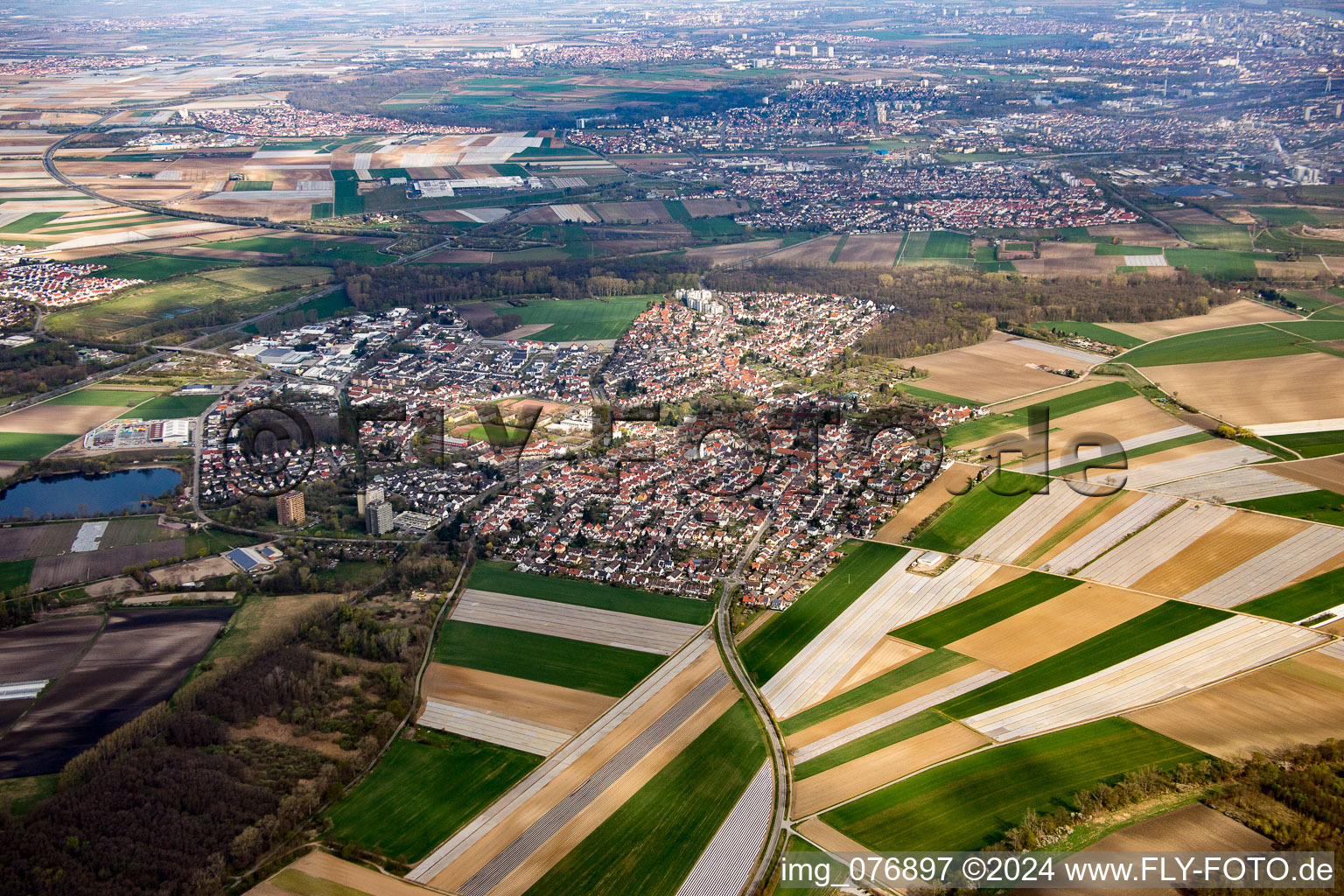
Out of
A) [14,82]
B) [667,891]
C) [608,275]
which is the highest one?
[14,82]

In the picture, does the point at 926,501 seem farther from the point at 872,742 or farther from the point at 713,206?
the point at 713,206

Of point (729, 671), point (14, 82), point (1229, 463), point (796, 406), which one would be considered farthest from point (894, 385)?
point (14, 82)

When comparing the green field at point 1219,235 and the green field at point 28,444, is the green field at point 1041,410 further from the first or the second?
the green field at point 28,444

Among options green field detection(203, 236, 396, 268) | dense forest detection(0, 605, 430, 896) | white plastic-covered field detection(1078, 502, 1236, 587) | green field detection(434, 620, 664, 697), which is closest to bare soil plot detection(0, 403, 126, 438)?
dense forest detection(0, 605, 430, 896)

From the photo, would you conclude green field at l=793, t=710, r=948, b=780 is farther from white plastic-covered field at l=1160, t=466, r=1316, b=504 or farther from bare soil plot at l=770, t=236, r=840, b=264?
bare soil plot at l=770, t=236, r=840, b=264

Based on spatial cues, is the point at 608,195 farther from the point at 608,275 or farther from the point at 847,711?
the point at 847,711

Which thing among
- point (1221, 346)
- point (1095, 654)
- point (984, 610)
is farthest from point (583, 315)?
point (1095, 654)
